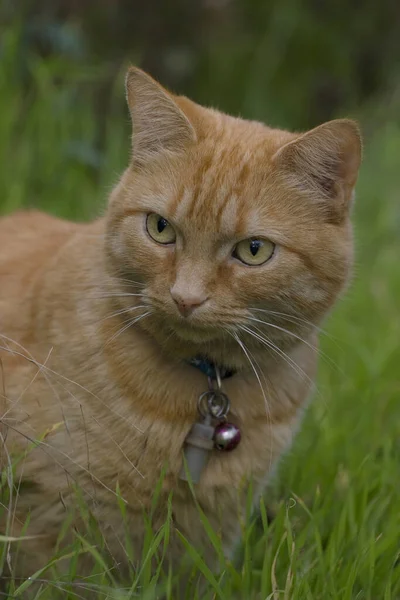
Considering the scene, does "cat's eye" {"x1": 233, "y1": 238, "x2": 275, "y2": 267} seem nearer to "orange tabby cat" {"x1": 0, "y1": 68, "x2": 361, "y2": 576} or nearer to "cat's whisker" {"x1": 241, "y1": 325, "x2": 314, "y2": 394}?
"orange tabby cat" {"x1": 0, "y1": 68, "x2": 361, "y2": 576}

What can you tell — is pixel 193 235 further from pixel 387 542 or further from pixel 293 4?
pixel 293 4

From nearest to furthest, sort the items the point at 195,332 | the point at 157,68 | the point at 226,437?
1. the point at 195,332
2. the point at 226,437
3. the point at 157,68

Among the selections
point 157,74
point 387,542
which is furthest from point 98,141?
point 387,542

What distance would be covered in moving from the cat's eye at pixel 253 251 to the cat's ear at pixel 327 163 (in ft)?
0.65

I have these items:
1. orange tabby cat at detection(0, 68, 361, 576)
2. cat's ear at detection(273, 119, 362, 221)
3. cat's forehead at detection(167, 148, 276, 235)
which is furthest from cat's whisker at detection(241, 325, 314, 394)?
cat's ear at detection(273, 119, 362, 221)

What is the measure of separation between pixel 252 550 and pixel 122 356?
1.99 feet

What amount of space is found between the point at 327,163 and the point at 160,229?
438mm

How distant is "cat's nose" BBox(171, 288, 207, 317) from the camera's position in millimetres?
1889

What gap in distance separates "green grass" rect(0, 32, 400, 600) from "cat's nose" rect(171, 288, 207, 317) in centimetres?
49

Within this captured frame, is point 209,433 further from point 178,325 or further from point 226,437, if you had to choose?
point 178,325

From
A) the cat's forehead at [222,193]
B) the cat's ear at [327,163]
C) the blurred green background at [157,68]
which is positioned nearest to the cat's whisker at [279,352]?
the cat's forehead at [222,193]

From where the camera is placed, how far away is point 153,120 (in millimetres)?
2156

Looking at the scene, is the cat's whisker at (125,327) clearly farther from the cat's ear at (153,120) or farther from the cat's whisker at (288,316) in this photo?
the cat's ear at (153,120)

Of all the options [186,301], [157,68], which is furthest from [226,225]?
[157,68]
